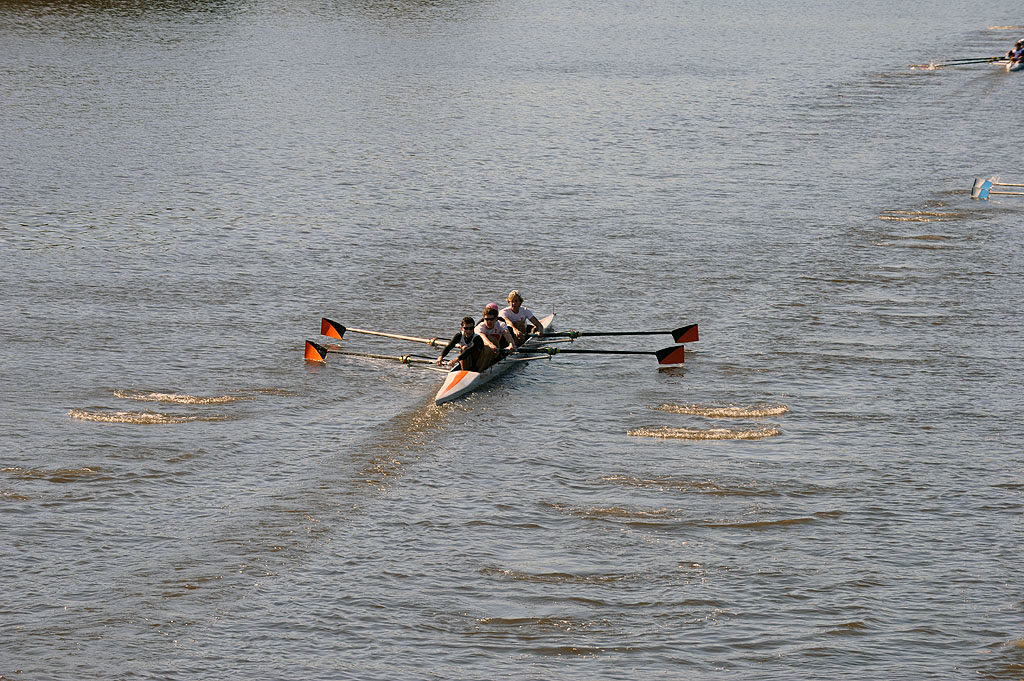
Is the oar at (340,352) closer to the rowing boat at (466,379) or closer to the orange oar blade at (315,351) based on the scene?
the orange oar blade at (315,351)

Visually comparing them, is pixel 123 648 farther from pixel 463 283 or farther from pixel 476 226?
pixel 476 226

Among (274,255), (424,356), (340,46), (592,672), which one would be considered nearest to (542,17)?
(340,46)

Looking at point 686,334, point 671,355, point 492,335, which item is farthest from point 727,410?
point 492,335

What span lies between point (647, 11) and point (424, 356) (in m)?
83.9

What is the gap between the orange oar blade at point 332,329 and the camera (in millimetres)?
31656

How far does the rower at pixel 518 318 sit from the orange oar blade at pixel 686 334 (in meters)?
3.52

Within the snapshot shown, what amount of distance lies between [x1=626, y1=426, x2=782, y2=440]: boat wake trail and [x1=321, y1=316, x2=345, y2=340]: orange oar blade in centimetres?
852

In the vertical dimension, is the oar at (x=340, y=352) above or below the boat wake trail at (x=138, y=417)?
above

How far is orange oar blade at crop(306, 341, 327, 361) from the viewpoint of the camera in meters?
30.8

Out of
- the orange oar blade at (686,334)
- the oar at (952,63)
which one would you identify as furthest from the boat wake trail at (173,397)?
the oar at (952,63)

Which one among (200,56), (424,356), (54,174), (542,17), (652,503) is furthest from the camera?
(542,17)

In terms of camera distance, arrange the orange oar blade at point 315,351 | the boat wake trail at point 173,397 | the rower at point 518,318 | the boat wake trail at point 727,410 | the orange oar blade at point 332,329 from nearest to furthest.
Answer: the boat wake trail at point 727,410
the boat wake trail at point 173,397
the orange oar blade at point 315,351
the rower at point 518,318
the orange oar blade at point 332,329

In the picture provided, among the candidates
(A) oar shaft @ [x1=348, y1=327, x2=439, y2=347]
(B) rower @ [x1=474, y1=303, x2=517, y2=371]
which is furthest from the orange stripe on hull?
(A) oar shaft @ [x1=348, y1=327, x2=439, y2=347]

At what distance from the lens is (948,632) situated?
64.4ft
